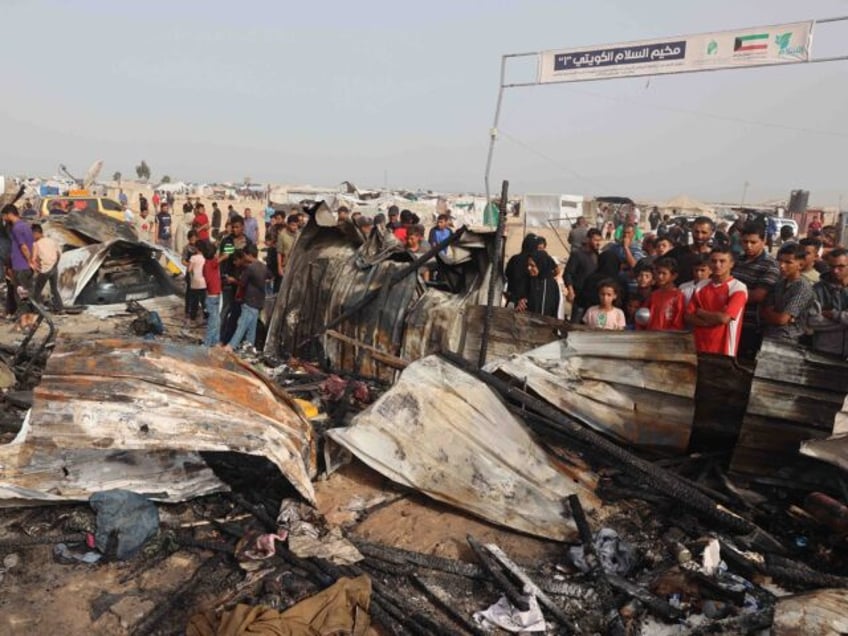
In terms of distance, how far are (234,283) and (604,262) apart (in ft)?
16.6

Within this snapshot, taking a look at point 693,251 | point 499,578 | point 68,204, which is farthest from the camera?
point 68,204

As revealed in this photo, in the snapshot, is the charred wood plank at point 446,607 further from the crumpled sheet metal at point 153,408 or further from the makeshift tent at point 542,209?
the makeshift tent at point 542,209

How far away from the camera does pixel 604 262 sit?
774 cm

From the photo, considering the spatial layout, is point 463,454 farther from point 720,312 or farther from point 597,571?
point 720,312

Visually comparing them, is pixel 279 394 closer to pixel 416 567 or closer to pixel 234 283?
pixel 416 567

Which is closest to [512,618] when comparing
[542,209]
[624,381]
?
[624,381]

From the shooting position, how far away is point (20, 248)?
953 centimetres

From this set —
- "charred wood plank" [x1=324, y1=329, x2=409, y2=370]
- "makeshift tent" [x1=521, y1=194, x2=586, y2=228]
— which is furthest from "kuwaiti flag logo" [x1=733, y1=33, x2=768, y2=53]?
"charred wood plank" [x1=324, y1=329, x2=409, y2=370]

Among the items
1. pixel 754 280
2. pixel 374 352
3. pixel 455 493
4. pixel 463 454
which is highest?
pixel 754 280

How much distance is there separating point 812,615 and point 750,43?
1259cm

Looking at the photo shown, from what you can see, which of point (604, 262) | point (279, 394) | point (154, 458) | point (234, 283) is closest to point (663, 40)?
point (604, 262)

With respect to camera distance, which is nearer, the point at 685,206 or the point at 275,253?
the point at 275,253

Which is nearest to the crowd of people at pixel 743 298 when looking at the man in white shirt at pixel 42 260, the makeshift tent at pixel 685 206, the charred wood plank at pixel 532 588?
the charred wood plank at pixel 532 588

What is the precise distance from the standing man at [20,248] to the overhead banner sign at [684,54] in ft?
37.4
